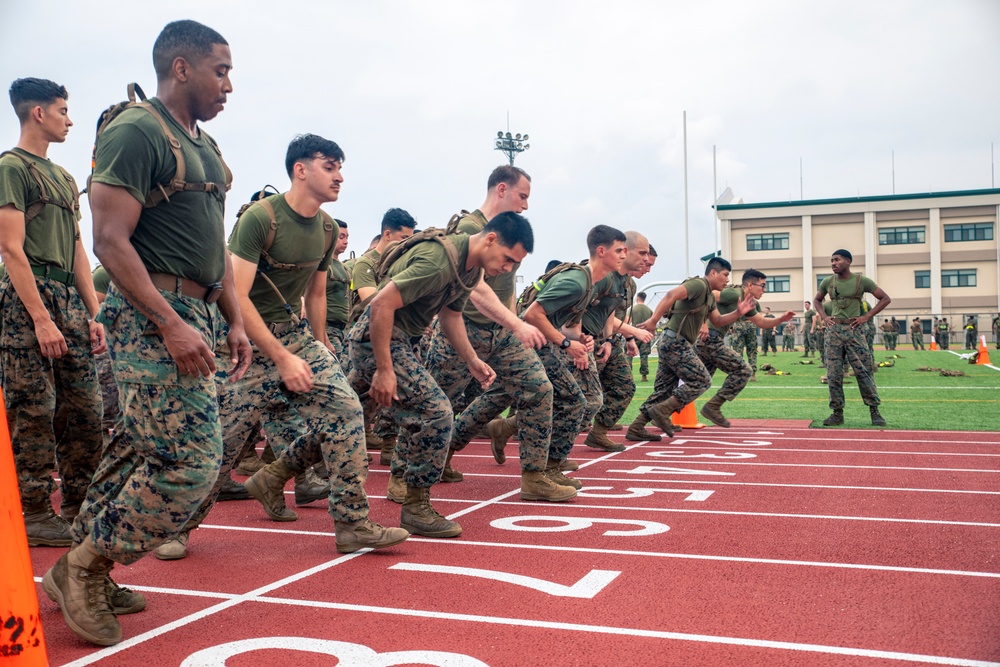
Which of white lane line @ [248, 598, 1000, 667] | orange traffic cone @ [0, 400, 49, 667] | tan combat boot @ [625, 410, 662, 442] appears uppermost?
orange traffic cone @ [0, 400, 49, 667]

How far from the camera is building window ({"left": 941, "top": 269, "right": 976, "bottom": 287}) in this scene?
6084cm

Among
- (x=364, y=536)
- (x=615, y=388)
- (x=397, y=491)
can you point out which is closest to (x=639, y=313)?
(x=615, y=388)

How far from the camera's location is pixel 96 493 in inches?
137

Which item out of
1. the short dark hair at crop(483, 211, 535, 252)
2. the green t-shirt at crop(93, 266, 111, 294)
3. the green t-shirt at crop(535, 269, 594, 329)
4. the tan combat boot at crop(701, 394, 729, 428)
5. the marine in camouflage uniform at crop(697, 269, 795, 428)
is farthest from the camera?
the tan combat boot at crop(701, 394, 729, 428)

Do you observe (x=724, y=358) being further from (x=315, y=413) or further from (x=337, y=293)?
(x=315, y=413)

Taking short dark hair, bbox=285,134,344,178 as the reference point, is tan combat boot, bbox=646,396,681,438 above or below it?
below

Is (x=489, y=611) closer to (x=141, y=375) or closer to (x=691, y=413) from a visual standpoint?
(x=141, y=375)

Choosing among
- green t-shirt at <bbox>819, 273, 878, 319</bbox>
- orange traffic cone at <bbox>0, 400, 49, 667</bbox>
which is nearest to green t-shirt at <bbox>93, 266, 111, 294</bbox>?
orange traffic cone at <bbox>0, 400, 49, 667</bbox>

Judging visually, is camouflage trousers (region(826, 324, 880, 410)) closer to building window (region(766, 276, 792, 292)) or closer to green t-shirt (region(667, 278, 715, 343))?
green t-shirt (region(667, 278, 715, 343))

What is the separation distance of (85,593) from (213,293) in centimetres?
125

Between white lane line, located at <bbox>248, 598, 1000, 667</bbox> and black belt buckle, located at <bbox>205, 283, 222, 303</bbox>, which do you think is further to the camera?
black belt buckle, located at <bbox>205, 283, 222, 303</bbox>

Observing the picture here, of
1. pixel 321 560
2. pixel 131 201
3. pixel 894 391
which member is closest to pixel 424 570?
pixel 321 560

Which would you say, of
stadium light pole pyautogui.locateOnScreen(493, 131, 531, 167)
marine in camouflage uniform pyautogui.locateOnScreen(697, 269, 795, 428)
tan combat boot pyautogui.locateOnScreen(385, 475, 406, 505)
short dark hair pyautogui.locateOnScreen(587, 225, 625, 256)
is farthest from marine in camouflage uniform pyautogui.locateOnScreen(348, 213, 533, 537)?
stadium light pole pyautogui.locateOnScreen(493, 131, 531, 167)

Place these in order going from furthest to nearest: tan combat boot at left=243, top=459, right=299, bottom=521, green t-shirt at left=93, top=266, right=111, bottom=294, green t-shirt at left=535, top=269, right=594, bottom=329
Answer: green t-shirt at left=93, top=266, right=111, bottom=294 → green t-shirt at left=535, top=269, right=594, bottom=329 → tan combat boot at left=243, top=459, right=299, bottom=521
